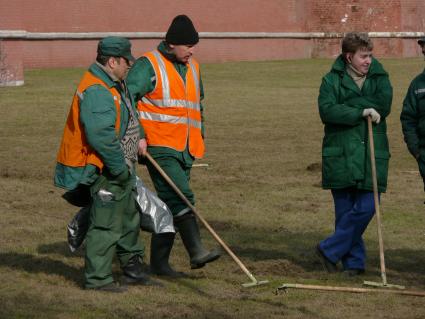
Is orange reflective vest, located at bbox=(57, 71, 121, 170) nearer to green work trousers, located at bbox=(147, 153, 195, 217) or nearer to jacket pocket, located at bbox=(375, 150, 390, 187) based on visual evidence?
green work trousers, located at bbox=(147, 153, 195, 217)

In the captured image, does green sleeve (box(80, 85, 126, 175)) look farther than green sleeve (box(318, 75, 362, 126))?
No

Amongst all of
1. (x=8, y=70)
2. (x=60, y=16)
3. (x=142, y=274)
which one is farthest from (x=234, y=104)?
(x=142, y=274)

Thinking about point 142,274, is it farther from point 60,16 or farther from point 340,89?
point 60,16

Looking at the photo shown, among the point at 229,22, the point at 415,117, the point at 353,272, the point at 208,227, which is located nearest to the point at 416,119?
the point at 415,117

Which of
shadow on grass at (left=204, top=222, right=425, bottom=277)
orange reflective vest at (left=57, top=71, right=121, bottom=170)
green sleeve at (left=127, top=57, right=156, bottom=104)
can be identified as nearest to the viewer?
orange reflective vest at (left=57, top=71, right=121, bottom=170)

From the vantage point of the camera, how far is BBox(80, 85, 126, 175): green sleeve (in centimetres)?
731

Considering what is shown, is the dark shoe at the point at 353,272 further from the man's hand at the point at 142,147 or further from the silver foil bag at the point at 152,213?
the man's hand at the point at 142,147

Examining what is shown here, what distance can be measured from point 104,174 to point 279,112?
49.5ft

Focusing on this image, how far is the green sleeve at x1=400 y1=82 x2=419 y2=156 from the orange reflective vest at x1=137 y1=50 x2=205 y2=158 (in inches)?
59.1

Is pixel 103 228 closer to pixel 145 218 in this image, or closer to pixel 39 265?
pixel 145 218

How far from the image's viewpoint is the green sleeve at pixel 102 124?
288 inches

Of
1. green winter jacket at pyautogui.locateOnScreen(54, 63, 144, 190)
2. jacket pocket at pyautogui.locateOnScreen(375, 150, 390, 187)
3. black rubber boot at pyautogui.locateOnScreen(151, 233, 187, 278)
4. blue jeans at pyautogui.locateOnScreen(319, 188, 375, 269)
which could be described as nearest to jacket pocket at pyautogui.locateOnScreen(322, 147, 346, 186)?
blue jeans at pyautogui.locateOnScreen(319, 188, 375, 269)

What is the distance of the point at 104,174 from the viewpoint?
7.51 m

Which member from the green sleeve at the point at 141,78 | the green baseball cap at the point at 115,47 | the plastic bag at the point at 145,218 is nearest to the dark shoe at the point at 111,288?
the plastic bag at the point at 145,218
